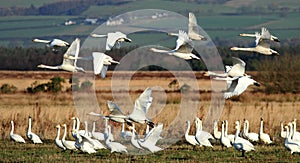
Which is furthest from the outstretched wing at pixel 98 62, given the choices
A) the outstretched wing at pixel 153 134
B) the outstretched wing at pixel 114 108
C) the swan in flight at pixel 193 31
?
the swan in flight at pixel 193 31

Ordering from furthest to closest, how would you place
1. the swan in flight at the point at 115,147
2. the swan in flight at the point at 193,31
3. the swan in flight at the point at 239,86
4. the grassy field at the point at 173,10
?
the grassy field at the point at 173,10, the swan in flight at the point at 193,31, the swan in flight at the point at 239,86, the swan in flight at the point at 115,147

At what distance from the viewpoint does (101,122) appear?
2320 cm

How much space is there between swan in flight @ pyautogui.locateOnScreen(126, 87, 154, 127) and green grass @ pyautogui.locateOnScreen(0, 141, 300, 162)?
742 millimetres

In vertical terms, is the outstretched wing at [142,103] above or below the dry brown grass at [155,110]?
above

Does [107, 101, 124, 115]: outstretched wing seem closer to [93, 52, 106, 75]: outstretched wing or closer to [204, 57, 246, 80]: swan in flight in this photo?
[93, 52, 106, 75]: outstretched wing

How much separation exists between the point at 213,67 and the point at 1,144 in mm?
26953

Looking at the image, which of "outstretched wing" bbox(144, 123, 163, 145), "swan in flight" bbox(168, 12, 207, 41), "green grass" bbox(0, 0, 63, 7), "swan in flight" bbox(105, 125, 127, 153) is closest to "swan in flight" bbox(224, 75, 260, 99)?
"swan in flight" bbox(168, 12, 207, 41)

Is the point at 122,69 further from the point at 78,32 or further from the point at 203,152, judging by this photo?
the point at 78,32

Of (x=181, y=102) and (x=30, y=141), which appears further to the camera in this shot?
(x=181, y=102)

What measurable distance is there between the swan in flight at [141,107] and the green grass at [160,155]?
74 cm

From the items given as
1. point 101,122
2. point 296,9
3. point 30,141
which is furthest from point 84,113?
point 296,9

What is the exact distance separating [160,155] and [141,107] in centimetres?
145

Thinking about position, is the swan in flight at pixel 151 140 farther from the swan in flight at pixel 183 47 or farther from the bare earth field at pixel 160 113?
the swan in flight at pixel 183 47

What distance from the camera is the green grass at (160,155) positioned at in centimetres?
1520
